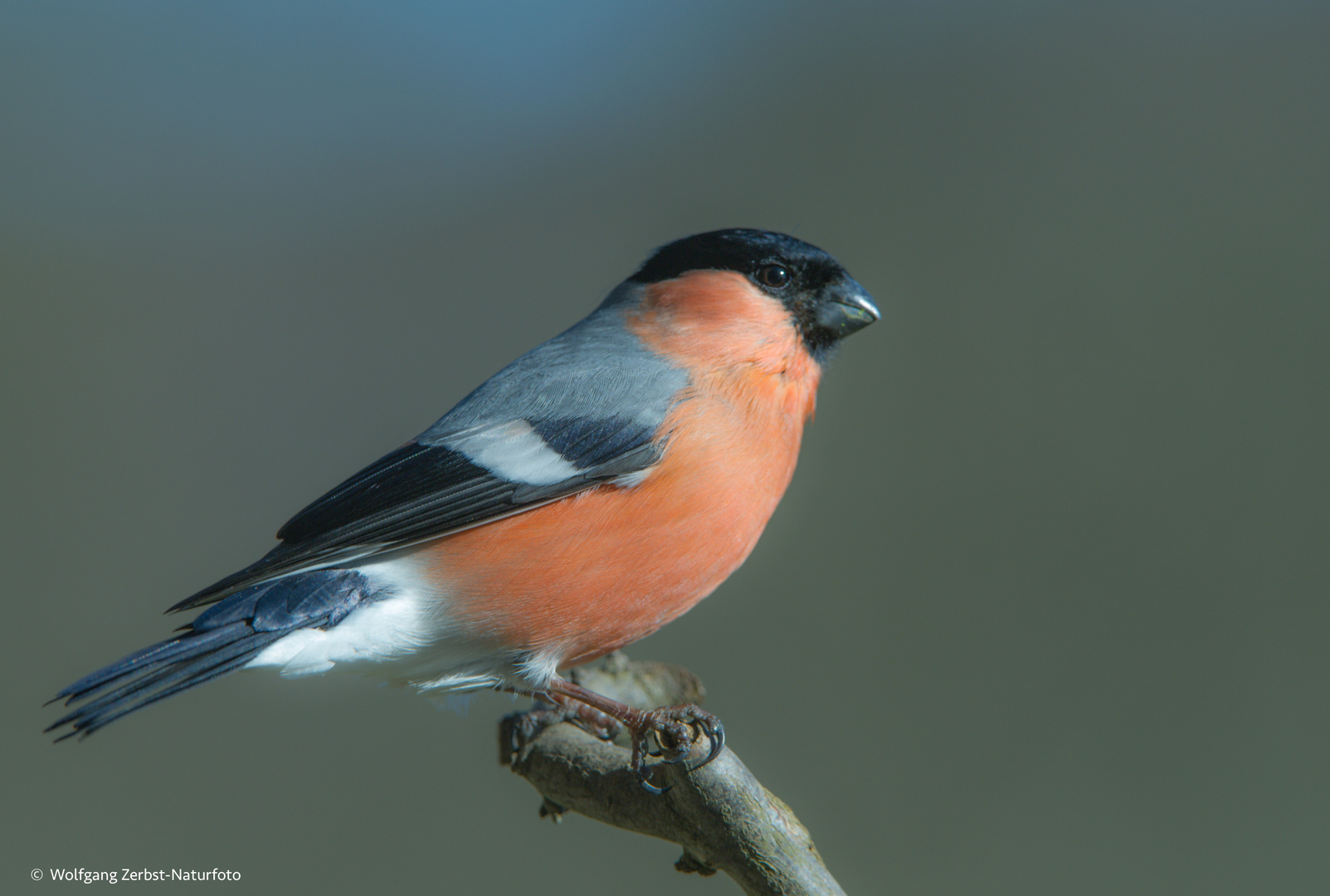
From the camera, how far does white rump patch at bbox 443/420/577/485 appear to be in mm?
1747

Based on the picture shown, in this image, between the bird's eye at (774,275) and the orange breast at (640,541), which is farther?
the bird's eye at (774,275)

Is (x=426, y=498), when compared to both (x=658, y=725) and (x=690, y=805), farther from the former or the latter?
(x=690, y=805)

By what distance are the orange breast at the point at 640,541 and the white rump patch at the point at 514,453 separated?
0.06 meters

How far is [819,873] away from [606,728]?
2.92 ft

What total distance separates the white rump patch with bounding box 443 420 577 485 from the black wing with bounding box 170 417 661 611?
0.04ft

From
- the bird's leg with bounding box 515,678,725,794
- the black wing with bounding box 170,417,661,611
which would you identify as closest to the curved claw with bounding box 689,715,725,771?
the bird's leg with bounding box 515,678,725,794

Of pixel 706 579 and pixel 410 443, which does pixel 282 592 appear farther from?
pixel 706 579

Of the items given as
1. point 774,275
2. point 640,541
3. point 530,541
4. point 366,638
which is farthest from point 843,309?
point 366,638

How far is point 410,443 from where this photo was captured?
189cm

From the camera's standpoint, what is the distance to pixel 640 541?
1.73 metres

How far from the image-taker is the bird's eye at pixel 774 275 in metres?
2.12

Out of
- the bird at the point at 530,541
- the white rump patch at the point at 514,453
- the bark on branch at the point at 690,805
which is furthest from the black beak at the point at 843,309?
the bark on branch at the point at 690,805

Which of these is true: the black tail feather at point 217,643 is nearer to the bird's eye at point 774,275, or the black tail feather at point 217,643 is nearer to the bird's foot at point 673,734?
the bird's foot at point 673,734

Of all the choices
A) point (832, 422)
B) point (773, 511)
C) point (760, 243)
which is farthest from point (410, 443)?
point (832, 422)
